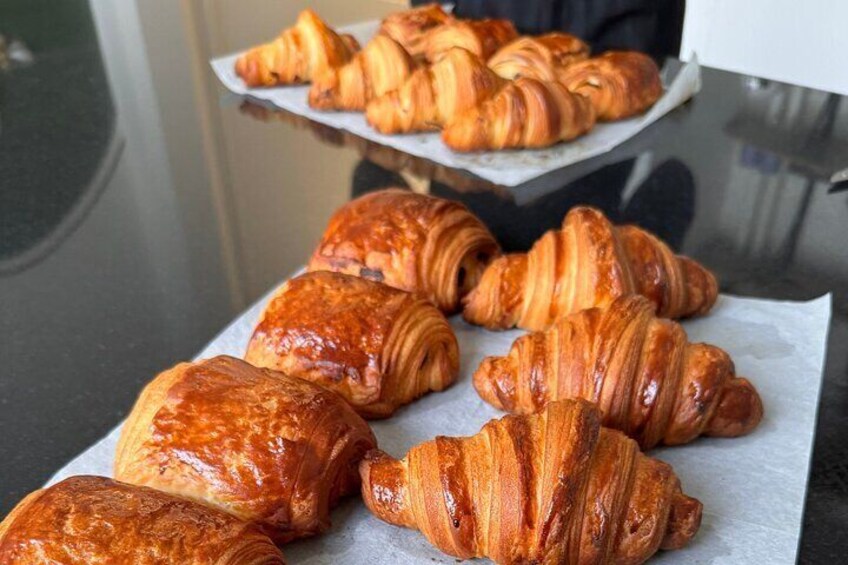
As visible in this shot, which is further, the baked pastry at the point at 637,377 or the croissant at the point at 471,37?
the croissant at the point at 471,37

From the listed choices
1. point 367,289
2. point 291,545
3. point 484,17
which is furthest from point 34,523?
point 484,17

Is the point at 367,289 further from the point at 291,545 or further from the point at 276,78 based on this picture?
the point at 276,78

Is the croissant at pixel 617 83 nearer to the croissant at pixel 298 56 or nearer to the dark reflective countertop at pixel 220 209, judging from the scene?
the dark reflective countertop at pixel 220 209

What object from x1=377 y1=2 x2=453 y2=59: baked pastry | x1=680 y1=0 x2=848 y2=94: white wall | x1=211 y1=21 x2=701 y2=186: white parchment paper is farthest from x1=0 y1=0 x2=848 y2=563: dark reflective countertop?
x1=680 y1=0 x2=848 y2=94: white wall

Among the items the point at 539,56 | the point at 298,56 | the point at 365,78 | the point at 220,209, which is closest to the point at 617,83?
the point at 539,56

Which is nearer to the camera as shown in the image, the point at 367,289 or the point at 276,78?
the point at 367,289

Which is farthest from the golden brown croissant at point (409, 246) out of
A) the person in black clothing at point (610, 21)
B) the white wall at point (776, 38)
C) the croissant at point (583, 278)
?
the white wall at point (776, 38)
